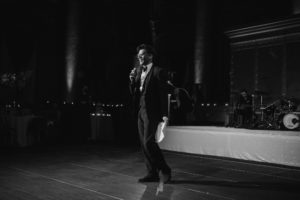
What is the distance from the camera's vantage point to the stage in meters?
5.34

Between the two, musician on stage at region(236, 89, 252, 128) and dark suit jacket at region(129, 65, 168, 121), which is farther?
musician on stage at region(236, 89, 252, 128)

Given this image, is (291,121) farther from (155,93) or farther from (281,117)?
(155,93)

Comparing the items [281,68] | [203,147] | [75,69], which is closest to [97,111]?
[75,69]

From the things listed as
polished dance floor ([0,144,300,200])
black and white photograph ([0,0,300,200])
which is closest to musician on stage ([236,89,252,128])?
black and white photograph ([0,0,300,200])

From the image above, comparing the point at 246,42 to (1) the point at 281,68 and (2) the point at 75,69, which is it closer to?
(1) the point at 281,68

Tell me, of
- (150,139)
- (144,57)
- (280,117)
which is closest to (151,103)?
(150,139)

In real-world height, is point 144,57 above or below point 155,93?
above

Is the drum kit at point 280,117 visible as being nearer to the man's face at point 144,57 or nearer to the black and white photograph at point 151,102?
the black and white photograph at point 151,102

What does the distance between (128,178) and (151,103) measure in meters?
1.04

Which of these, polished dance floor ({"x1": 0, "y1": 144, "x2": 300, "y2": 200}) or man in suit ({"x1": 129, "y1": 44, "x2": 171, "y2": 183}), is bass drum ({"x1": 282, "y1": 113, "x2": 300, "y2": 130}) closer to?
polished dance floor ({"x1": 0, "y1": 144, "x2": 300, "y2": 200})

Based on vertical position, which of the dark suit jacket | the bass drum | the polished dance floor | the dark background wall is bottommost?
the polished dance floor

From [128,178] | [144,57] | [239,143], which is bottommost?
[128,178]

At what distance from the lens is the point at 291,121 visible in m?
6.93

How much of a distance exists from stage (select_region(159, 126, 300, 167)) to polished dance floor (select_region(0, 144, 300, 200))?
12 cm
